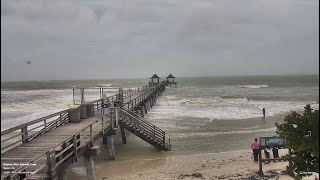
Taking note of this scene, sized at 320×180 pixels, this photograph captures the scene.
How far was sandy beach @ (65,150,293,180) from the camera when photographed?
15.2 meters

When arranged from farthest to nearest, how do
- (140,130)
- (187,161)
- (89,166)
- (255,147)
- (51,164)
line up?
1. (140,130)
2. (187,161)
3. (255,147)
4. (89,166)
5. (51,164)

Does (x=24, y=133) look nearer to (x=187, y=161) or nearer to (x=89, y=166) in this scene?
(x=89, y=166)

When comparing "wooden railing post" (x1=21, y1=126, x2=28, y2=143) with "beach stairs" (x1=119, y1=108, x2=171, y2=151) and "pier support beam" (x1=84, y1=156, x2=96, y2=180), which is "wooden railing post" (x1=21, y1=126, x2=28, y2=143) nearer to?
"pier support beam" (x1=84, y1=156, x2=96, y2=180)

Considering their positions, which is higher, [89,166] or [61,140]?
[61,140]

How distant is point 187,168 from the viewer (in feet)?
54.5

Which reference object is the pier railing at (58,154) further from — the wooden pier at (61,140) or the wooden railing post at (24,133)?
the wooden railing post at (24,133)

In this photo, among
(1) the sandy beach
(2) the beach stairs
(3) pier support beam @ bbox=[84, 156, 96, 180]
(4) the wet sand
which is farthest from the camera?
(2) the beach stairs

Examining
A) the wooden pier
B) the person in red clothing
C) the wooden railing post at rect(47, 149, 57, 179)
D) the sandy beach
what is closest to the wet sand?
the sandy beach

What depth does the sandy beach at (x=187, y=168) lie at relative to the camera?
1525 centimetres

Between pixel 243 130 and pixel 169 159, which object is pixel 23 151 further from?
pixel 243 130

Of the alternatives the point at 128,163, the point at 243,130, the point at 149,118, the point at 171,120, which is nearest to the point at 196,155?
the point at 128,163

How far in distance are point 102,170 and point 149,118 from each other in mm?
19996

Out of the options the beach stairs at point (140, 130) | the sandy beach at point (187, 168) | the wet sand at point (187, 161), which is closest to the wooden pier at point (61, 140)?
the beach stairs at point (140, 130)

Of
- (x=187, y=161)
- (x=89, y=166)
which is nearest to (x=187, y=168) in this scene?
(x=187, y=161)
